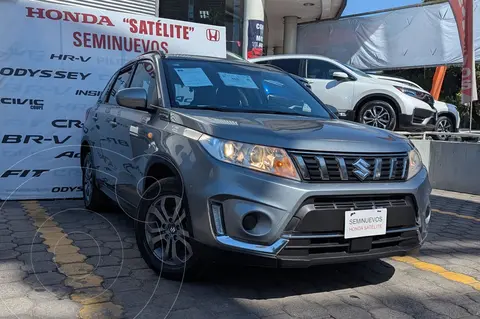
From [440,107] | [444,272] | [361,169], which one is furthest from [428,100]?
[361,169]

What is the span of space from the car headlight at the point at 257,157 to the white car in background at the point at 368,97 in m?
6.84

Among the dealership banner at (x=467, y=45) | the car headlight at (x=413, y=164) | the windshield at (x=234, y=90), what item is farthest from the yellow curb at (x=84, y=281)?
the dealership banner at (x=467, y=45)

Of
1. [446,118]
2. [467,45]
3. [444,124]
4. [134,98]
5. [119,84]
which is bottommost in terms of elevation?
[444,124]

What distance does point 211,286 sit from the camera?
3.35 meters

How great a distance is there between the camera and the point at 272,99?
13.9 feet

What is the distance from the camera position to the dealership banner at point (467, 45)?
35.6 feet

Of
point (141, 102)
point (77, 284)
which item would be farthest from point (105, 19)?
point (77, 284)

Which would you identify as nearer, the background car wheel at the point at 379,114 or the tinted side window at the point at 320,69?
the background car wheel at the point at 379,114

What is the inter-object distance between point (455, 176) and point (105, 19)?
6621 millimetres

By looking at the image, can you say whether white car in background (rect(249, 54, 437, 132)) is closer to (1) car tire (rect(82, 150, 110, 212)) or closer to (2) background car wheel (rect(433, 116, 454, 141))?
(2) background car wheel (rect(433, 116, 454, 141))

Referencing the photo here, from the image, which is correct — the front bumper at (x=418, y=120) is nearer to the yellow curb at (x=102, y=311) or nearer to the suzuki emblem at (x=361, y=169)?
the suzuki emblem at (x=361, y=169)

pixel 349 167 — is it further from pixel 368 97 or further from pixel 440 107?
pixel 440 107

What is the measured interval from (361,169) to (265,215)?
2.32ft

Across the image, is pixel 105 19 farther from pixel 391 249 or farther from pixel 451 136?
pixel 451 136
